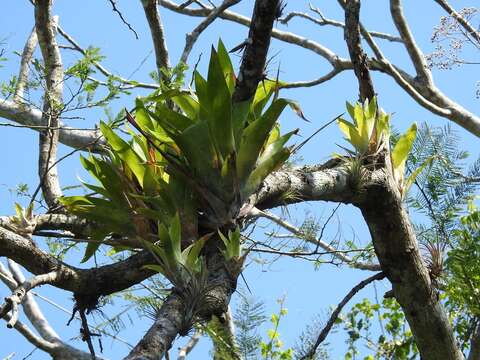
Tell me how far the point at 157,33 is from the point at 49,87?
1336 mm

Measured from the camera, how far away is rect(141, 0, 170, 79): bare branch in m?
5.01

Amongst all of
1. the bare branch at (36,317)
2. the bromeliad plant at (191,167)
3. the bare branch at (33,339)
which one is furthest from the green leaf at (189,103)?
the bare branch at (36,317)

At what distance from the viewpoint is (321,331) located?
103 inches

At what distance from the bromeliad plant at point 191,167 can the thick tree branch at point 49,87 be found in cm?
90

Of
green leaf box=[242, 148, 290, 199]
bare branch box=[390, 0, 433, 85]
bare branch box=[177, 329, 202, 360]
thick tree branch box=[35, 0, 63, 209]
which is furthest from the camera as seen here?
bare branch box=[390, 0, 433, 85]

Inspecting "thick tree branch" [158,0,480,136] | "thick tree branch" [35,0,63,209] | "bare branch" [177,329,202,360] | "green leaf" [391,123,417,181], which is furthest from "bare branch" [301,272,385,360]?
"thick tree branch" [158,0,480,136]

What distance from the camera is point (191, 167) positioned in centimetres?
230

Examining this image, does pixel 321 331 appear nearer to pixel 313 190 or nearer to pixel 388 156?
pixel 313 190

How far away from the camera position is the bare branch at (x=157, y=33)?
501cm

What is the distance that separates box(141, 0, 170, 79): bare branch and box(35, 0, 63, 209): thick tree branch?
1086 millimetres

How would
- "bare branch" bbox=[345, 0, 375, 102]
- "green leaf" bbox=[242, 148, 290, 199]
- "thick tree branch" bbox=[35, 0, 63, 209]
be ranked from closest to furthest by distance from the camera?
"green leaf" bbox=[242, 148, 290, 199] → "bare branch" bbox=[345, 0, 375, 102] → "thick tree branch" bbox=[35, 0, 63, 209]

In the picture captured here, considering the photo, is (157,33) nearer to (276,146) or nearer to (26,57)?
(26,57)

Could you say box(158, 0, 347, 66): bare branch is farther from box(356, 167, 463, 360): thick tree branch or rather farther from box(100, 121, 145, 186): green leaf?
box(100, 121, 145, 186): green leaf

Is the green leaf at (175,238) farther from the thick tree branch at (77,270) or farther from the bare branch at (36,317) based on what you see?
the bare branch at (36,317)
